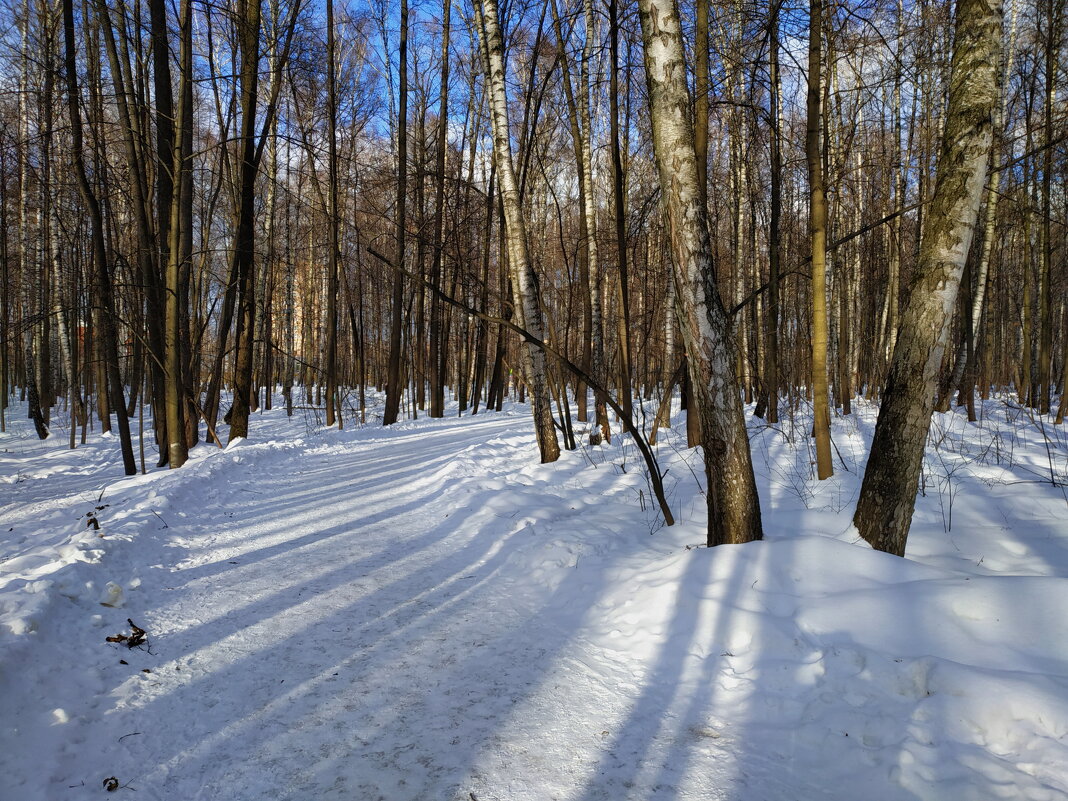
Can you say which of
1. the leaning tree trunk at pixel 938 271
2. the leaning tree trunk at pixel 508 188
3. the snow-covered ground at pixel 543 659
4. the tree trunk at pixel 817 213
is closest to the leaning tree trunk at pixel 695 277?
the snow-covered ground at pixel 543 659

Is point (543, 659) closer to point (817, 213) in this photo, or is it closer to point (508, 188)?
point (817, 213)

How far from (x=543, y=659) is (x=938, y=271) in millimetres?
3555

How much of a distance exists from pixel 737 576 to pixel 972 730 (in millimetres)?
1391

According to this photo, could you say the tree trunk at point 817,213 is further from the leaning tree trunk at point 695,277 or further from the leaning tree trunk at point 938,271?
the leaning tree trunk at point 695,277

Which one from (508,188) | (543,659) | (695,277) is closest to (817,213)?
(695,277)

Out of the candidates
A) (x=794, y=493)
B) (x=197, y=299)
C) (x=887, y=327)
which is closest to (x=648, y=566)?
(x=794, y=493)

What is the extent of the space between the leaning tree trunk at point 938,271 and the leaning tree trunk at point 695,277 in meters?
0.97

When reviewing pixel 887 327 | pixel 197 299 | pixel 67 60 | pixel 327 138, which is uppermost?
pixel 327 138

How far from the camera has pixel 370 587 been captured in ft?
12.7

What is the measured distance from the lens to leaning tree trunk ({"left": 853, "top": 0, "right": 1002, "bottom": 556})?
143 inches

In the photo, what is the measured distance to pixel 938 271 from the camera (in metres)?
3.68

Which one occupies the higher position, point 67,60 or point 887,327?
point 67,60

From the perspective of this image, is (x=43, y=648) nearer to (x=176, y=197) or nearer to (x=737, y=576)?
(x=737, y=576)

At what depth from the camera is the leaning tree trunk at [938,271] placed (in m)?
3.62
